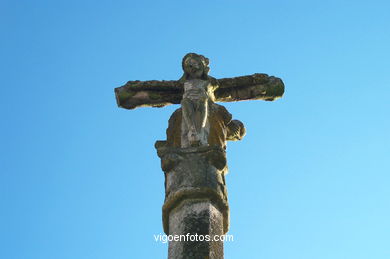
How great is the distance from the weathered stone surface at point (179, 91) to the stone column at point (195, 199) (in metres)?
1.40

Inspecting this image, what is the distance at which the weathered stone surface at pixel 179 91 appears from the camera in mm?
8195

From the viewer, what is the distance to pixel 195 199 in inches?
240

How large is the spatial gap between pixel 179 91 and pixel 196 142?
1460 mm

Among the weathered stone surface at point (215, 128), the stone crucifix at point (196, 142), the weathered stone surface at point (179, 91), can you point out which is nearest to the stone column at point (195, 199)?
the stone crucifix at point (196, 142)

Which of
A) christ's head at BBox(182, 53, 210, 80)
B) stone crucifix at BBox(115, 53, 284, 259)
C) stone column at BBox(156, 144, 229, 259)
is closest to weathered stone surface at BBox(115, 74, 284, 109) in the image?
stone crucifix at BBox(115, 53, 284, 259)

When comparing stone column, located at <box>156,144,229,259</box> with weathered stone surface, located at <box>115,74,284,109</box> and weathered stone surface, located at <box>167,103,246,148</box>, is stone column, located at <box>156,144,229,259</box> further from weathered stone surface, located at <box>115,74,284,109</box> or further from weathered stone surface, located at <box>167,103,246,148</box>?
weathered stone surface, located at <box>115,74,284,109</box>

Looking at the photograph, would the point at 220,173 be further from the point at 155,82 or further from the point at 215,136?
the point at 155,82

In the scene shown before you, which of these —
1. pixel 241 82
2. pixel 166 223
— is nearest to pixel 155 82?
pixel 241 82

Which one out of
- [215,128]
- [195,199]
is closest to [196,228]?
[195,199]

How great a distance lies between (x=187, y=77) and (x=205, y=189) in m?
2.32

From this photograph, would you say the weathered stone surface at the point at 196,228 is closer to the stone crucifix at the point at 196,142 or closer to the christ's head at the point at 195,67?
the stone crucifix at the point at 196,142

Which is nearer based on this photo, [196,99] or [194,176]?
[194,176]

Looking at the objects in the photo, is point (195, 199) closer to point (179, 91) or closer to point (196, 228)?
point (196, 228)

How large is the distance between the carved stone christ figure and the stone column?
0.29 m
